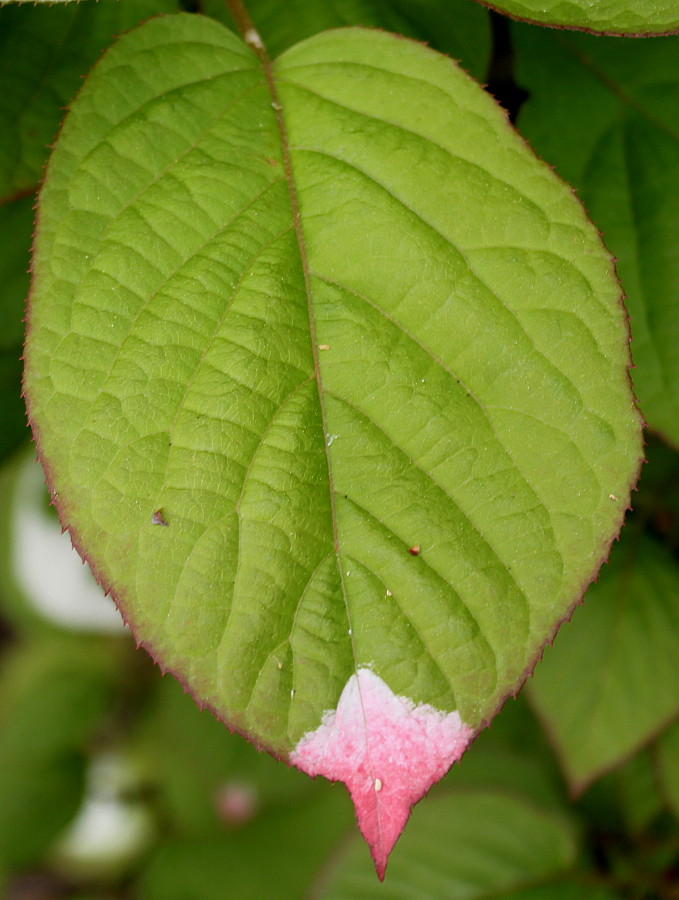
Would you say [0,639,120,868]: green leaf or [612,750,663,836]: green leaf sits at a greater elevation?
[612,750,663,836]: green leaf

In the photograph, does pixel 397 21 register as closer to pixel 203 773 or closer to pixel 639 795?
pixel 639 795

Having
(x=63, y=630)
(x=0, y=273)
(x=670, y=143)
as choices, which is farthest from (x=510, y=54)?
(x=63, y=630)

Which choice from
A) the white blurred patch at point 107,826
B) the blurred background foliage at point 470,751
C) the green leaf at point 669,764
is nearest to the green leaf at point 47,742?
the blurred background foliage at point 470,751

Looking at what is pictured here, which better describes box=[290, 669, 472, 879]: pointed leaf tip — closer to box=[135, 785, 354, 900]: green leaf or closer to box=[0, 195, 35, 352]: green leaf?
Answer: box=[0, 195, 35, 352]: green leaf

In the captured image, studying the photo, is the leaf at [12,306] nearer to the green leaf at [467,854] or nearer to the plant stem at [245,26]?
the plant stem at [245,26]

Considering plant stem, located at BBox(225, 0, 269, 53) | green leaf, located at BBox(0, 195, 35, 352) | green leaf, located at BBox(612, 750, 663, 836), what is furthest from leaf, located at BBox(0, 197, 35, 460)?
green leaf, located at BBox(612, 750, 663, 836)

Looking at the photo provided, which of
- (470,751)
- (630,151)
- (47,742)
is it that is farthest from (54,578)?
(630,151)

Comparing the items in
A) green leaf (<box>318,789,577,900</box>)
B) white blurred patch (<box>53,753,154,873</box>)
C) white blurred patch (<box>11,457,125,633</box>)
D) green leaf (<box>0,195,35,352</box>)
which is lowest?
white blurred patch (<box>53,753,154,873</box>)
